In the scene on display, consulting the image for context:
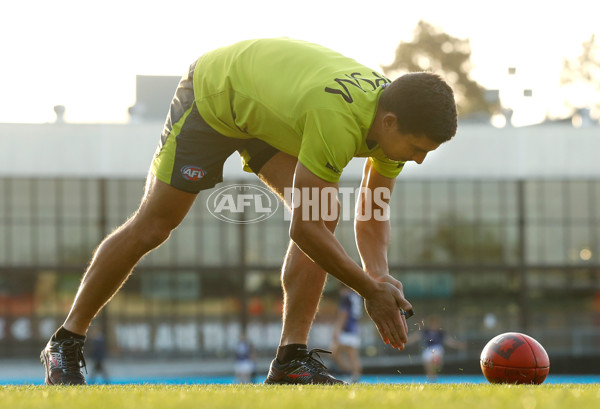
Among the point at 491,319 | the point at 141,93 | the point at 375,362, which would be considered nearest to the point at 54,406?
the point at 375,362

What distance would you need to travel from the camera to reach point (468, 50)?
1917 inches

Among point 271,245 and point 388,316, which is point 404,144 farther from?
point 271,245

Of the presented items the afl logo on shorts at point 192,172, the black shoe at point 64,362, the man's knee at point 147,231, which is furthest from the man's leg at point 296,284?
the black shoe at point 64,362

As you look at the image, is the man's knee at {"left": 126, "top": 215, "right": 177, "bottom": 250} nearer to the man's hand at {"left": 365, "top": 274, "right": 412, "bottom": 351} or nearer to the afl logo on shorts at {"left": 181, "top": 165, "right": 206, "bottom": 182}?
the afl logo on shorts at {"left": 181, "top": 165, "right": 206, "bottom": 182}

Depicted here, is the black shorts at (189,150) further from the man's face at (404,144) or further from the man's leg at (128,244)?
the man's face at (404,144)

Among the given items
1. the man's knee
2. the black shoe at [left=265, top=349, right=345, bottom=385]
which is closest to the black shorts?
the man's knee

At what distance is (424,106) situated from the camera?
4094 mm

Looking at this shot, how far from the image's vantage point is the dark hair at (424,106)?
4.09 m

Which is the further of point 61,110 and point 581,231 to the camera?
point 581,231

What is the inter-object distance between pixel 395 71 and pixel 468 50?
400 centimetres

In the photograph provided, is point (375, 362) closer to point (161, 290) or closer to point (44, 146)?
point (161, 290)

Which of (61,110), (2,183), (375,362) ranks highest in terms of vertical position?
(61,110)

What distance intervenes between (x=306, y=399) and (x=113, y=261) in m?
1.82

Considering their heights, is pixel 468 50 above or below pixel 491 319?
Result: above
